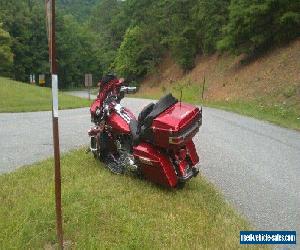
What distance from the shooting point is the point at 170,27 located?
50.0 m

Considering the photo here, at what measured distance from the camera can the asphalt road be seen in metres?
6.50

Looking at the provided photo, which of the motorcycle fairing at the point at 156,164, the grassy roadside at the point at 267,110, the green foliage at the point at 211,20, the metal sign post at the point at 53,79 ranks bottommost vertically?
the grassy roadside at the point at 267,110

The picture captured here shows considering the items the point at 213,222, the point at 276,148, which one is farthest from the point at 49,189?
the point at 276,148

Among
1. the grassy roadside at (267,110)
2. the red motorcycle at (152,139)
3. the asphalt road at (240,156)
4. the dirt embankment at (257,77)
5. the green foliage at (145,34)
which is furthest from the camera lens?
the green foliage at (145,34)

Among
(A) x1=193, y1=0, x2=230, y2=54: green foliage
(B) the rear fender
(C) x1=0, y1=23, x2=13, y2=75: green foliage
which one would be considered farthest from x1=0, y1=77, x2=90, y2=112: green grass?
(C) x1=0, y1=23, x2=13, y2=75: green foliage

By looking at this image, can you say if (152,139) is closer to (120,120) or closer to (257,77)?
(120,120)

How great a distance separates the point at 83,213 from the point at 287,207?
2791 mm

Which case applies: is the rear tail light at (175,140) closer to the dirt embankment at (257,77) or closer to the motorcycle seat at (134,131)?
the motorcycle seat at (134,131)

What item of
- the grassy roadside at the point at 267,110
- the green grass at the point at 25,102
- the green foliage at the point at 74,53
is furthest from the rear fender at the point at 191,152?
the green foliage at the point at 74,53

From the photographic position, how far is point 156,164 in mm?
6309

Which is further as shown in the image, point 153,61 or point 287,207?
point 153,61

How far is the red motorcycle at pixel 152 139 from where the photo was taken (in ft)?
20.4

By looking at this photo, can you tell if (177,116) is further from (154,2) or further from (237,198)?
(154,2)

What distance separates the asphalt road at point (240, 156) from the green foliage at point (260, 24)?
12.0 metres
